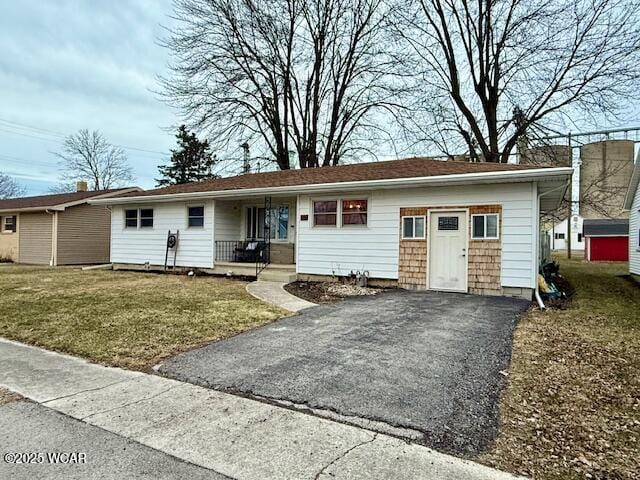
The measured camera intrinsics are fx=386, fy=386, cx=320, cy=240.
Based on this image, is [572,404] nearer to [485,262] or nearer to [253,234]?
[485,262]

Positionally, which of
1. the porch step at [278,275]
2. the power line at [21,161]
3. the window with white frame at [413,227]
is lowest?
the porch step at [278,275]

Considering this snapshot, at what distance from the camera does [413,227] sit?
9.63 metres

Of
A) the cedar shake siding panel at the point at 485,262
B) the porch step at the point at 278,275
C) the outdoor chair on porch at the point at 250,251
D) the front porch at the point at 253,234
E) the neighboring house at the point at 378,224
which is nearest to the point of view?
the neighboring house at the point at 378,224

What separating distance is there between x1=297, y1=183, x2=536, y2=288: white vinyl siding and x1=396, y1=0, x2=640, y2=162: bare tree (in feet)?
32.3

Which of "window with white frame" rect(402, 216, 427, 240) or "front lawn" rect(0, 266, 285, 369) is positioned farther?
"window with white frame" rect(402, 216, 427, 240)

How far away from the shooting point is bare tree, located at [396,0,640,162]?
14.2m

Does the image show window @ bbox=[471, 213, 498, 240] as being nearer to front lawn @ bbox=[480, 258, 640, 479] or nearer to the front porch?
front lawn @ bbox=[480, 258, 640, 479]

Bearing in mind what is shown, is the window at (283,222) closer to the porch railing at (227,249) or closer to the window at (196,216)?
the porch railing at (227,249)

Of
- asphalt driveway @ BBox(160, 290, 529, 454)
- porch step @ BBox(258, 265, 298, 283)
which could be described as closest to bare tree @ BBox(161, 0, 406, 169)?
porch step @ BBox(258, 265, 298, 283)

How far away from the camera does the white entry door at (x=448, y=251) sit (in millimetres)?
9086

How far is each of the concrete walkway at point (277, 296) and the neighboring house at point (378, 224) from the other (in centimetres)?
123

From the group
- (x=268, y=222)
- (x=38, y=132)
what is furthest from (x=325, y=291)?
(x=38, y=132)

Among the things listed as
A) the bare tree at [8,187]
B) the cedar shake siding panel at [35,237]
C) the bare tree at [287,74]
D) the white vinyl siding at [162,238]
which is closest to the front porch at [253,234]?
the white vinyl siding at [162,238]

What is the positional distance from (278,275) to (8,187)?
1757 inches
